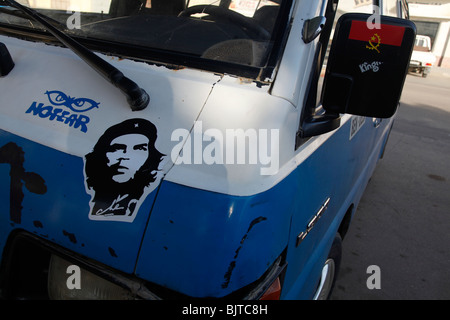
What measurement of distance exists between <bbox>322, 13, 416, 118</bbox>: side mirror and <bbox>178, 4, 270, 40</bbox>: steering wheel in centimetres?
32

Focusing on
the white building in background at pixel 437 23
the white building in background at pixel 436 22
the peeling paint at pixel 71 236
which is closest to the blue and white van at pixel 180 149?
the peeling paint at pixel 71 236

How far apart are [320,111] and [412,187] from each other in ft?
13.1

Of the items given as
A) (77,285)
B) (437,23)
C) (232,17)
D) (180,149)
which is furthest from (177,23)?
(437,23)

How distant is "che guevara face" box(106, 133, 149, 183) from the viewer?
3.76 feet

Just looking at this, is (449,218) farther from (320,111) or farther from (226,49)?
(226,49)

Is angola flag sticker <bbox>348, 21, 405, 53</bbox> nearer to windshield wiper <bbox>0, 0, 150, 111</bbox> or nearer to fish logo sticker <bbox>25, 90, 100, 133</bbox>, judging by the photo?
windshield wiper <bbox>0, 0, 150, 111</bbox>

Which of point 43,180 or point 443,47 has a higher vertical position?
point 443,47

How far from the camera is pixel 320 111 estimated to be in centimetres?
159

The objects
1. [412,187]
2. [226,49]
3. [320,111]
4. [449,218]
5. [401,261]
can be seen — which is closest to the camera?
[226,49]

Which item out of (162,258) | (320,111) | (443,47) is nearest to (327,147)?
(320,111)

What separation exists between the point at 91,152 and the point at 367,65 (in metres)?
0.99

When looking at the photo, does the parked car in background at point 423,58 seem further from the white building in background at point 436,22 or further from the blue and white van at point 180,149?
the blue and white van at point 180,149

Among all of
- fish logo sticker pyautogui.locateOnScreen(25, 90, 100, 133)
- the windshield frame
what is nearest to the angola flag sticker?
the windshield frame

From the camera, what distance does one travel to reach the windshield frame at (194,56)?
1.33 metres
